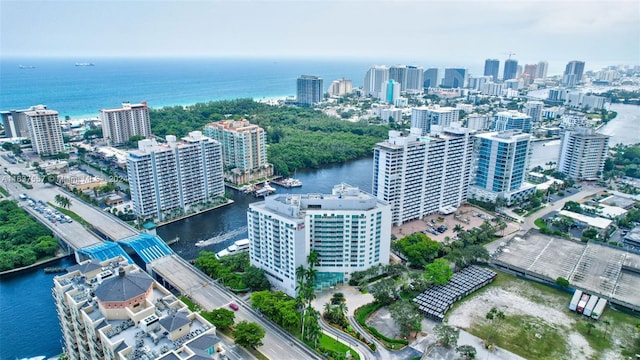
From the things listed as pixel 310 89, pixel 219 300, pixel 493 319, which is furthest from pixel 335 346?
pixel 310 89

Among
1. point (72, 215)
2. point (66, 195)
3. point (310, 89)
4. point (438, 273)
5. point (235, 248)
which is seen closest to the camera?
point (438, 273)

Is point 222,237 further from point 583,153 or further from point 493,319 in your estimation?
point 583,153

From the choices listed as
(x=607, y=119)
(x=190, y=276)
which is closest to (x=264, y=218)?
(x=190, y=276)

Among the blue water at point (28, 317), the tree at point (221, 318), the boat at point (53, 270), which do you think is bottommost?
the blue water at point (28, 317)

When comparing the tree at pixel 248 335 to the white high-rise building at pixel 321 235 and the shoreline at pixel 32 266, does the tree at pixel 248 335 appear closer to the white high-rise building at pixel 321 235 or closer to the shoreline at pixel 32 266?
the white high-rise building at pixel 321 235

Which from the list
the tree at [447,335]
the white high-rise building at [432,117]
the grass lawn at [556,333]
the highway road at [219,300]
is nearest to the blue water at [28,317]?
the highway road at [219,300]

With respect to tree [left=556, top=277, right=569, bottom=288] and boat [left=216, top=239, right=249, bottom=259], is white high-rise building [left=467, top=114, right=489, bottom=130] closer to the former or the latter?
tree [left=556, top=277, right=569, bottom=288]

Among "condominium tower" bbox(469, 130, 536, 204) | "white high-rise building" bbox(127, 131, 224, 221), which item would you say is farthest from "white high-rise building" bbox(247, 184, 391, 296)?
"condominium tower" bbox(469, 130, 536, 204)
